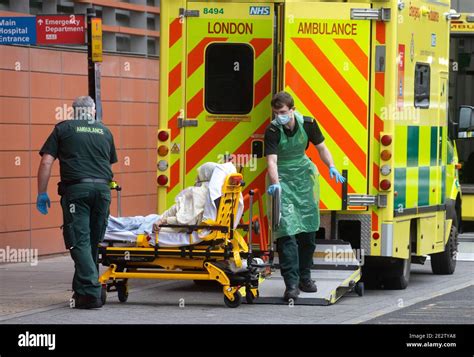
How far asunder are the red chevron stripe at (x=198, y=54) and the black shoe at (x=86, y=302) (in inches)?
117

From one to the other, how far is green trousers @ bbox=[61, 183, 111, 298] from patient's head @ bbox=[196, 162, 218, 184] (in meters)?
1.00

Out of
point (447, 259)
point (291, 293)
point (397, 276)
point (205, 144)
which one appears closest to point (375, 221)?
point (397, 276)

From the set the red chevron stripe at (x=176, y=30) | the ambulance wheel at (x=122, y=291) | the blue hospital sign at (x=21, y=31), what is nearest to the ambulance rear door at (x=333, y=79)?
the red chevron stripe at (x=176, y=30)

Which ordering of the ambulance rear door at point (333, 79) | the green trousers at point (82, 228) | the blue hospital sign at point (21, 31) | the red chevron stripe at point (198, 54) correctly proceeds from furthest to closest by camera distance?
the blue hospital sign at point (21, 31)
the red chevron stripe at point (198, 54)
the ambulance rear door at point (333, 79)
the green trousers at point (82, 228)

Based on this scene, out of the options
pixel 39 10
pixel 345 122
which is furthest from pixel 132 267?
pixel 39 10

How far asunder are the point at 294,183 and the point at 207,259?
1104 mm

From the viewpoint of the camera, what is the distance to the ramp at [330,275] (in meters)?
13.4

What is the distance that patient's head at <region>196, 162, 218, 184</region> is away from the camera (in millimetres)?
13250

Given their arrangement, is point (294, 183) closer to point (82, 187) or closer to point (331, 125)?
point (331, 125)

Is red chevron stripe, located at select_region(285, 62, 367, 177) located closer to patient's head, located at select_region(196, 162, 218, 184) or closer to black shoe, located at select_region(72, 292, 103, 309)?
patient's head, located at select_region(196, 162, 218, 184)

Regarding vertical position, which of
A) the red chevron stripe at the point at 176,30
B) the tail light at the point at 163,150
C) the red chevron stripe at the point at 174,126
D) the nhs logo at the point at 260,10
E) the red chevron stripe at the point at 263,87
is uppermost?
the nhs logo at the point at 260,10

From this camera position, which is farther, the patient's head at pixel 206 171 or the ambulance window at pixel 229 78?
the ambulance window at pixel 229 78

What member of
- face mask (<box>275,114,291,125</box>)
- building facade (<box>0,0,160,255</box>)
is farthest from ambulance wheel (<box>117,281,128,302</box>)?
building facade (<box>0,0,160,255</box>)

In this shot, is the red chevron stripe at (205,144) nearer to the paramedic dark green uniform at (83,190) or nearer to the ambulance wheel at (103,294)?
the paramedic dark green uniform at (83,190)
